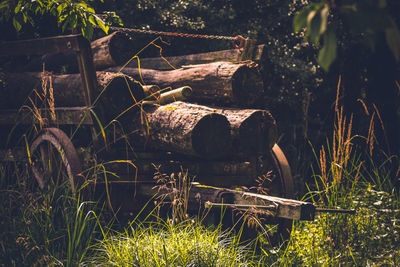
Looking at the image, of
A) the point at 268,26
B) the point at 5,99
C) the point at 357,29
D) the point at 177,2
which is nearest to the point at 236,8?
the point at 268,26

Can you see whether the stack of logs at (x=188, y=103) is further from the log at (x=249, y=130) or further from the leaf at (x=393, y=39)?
the leaf at (x=393, y=39)

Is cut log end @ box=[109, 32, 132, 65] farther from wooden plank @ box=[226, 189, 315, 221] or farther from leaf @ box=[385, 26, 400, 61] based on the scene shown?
leaf @ box=[385, 26, 400, 61]

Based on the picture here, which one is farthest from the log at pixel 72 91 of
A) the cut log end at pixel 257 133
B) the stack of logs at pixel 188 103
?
the cut log end at pixel 257 133

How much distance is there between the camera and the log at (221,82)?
177 inches

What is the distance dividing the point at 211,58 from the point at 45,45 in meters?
1.66

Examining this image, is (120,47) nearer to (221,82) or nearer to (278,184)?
(221,82)

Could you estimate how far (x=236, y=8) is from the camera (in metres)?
8.44

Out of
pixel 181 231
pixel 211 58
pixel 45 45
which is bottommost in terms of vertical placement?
Result: pixel 181 231

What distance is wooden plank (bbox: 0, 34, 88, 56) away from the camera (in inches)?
161

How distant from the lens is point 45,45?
434 cm

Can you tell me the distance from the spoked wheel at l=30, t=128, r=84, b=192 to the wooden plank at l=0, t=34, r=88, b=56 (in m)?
0.73

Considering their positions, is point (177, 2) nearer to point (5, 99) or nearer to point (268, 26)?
point (268, 26)

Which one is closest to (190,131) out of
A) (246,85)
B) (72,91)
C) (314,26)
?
(246,85)

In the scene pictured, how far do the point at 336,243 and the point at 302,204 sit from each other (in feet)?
2.55
